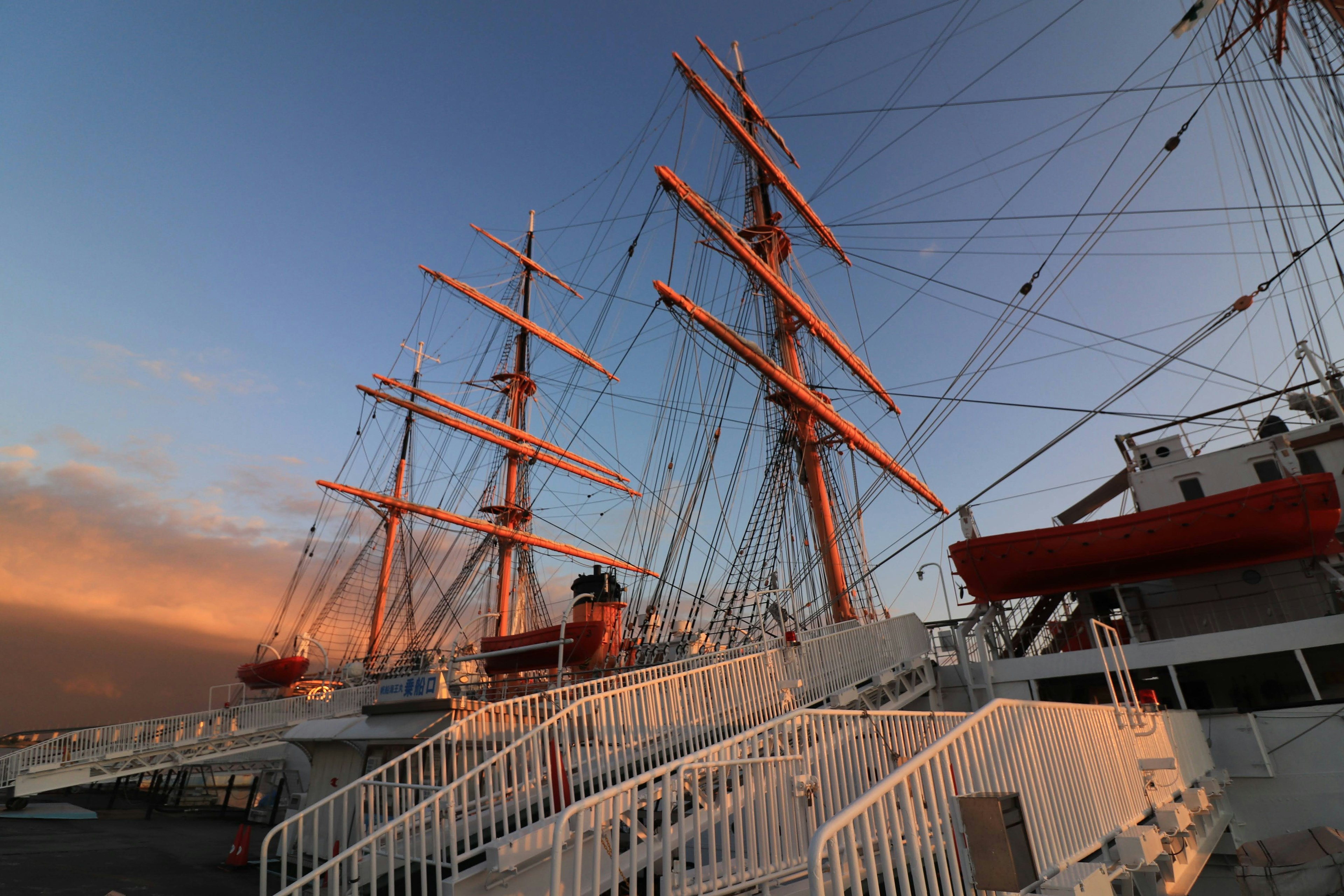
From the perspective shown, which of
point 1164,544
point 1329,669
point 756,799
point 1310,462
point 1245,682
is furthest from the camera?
point 1310,462

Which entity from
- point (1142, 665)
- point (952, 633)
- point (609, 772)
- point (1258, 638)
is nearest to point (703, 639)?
point (952, 633)

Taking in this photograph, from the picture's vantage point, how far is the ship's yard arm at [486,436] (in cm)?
3769

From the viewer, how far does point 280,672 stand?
34.2 metres

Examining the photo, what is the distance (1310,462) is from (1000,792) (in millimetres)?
16674

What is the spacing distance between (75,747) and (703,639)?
64.6 feet

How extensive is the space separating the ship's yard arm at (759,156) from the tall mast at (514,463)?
18663mm

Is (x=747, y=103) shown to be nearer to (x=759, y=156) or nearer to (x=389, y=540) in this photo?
(x=759, y=156)

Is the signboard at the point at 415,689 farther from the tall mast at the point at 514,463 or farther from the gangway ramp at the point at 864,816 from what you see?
the tall mast at the point at 514,463

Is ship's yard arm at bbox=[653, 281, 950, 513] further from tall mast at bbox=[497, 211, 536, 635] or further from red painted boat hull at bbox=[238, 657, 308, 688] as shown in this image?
red painted boat hull at bbox=[238, 657, 308, 688]

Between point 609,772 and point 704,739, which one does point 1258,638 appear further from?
point 609,772

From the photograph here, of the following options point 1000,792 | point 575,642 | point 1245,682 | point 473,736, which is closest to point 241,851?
point 575,642

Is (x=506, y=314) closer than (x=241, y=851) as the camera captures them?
No

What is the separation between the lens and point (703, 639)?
15.4 metres

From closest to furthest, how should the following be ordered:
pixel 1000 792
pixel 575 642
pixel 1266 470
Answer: pixel 1000 792 → pixel 1266 470 → pixel 575 642
